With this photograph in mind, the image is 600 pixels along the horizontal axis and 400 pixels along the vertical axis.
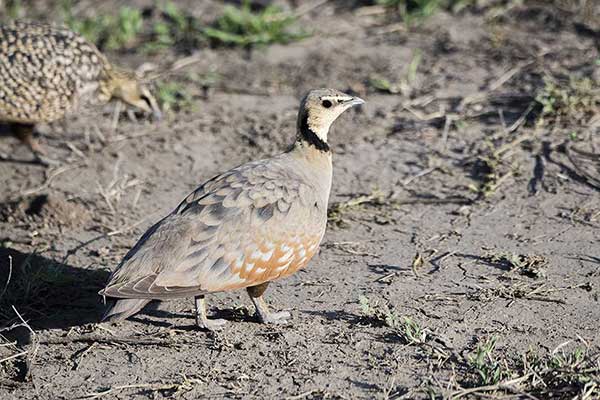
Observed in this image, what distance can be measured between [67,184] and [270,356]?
341 centimetres

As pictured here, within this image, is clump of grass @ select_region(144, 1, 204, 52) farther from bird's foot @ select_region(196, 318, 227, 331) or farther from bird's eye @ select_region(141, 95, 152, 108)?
bird's foot @ select_region(196, 318, 227, 331)

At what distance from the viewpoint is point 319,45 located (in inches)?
372

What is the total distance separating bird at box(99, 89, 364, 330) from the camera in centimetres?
514

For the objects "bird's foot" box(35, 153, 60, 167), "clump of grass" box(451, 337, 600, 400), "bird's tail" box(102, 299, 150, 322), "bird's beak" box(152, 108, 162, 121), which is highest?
"bird's tail" box(102, 299, 150, 322)

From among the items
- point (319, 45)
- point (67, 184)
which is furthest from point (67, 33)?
point (319, 45)

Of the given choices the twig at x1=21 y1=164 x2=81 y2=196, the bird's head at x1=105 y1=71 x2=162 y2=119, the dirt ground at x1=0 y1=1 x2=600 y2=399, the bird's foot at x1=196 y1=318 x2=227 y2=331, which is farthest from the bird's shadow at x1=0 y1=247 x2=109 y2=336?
the bird's head at x1=105 y1=71 x2=162 y2=119

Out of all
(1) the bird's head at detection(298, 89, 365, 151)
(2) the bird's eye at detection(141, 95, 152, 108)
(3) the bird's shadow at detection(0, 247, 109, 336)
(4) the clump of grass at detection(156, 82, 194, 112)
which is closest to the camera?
(3) the bird's shadow at detection(0, 247, 109, 336)

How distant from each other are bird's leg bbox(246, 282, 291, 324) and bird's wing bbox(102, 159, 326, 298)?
0.18 metres

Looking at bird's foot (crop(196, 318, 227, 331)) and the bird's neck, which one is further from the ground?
the bird's neck

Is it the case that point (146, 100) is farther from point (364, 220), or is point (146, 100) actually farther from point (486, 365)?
point (486, 365)

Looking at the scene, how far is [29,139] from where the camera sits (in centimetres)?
827

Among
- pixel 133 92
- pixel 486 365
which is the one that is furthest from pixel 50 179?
pixel 486 365

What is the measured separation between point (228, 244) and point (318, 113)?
1.26 meters

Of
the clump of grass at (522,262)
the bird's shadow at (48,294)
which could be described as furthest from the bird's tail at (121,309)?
the clump of grass at (522,262)
